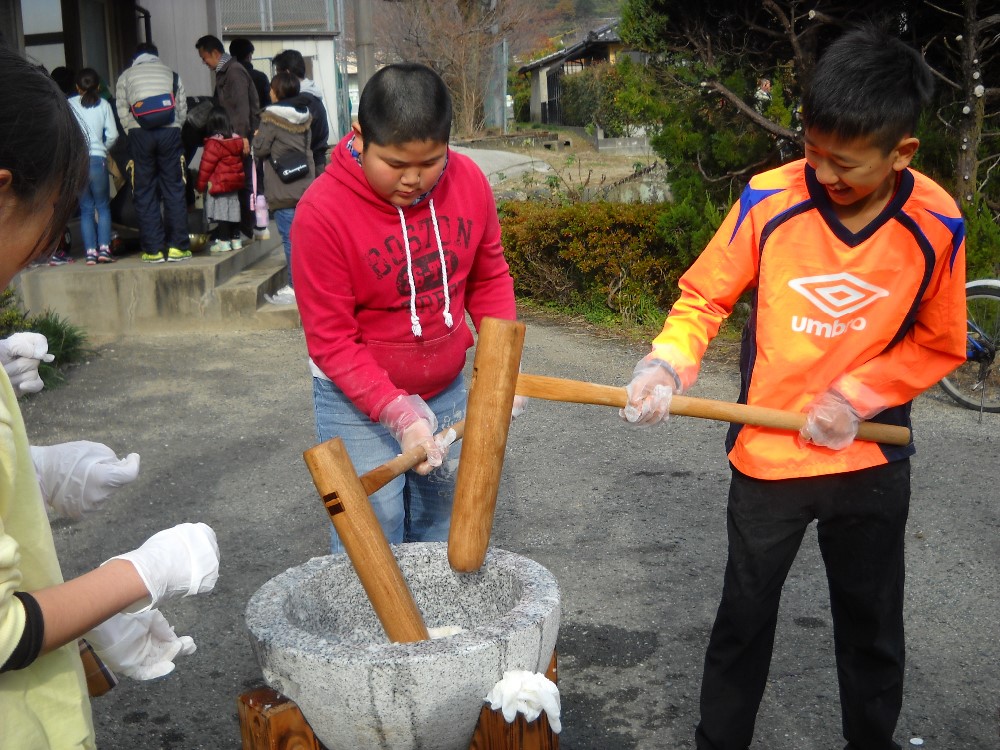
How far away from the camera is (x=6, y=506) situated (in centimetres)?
148

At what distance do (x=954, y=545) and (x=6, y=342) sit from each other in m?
3.51

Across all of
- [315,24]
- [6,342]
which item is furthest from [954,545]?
[315,24]

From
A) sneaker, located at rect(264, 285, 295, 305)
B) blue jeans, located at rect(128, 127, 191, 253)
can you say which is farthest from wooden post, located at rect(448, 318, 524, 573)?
blue jeans, located at rect(128, 127, 191, 253)

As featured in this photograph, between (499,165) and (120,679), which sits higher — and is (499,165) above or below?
above

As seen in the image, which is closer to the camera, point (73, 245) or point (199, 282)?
point (199, 282)

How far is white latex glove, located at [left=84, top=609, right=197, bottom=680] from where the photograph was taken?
1813 mm

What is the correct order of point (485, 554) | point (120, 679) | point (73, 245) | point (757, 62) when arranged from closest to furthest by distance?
point (485, 554) → point (120, 679) → point (757, 62) → point (73, 245)

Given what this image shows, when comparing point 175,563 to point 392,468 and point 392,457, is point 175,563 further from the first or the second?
point 392,457

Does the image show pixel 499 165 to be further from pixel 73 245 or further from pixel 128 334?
Result: pixel 128 334

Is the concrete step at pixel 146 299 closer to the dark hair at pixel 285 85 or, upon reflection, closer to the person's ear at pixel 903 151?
the dark hair at pixel 285 85

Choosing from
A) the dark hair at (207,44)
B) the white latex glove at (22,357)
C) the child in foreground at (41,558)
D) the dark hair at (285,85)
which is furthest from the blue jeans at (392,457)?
the dark hair at (207,44)

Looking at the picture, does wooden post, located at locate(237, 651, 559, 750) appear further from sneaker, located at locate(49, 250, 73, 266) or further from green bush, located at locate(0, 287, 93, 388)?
sneaker, located at locate(49, 250, 73, 266)

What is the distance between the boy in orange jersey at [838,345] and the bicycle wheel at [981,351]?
12.2 feet

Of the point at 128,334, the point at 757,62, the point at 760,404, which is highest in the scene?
the point at 757,62
